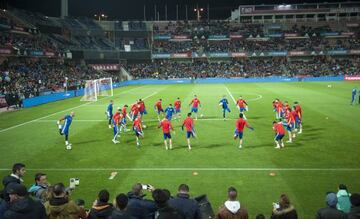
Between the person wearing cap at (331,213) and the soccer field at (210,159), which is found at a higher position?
the person wearing cap at (331,213)

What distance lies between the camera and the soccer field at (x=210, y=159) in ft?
40.3

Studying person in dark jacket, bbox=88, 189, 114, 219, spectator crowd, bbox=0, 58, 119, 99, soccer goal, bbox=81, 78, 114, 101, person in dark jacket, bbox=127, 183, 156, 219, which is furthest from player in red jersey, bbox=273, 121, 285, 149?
spectator crowd, bbox=0, 58, 119, 99

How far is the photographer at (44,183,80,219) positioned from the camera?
20.6 ft

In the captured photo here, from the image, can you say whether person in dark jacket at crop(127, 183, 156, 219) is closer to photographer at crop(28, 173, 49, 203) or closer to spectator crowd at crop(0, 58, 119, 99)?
photographer at crop(28, 173, 49, 203)

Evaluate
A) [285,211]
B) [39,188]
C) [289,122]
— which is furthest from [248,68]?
[285,211]

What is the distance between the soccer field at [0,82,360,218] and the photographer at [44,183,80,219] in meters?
5.09

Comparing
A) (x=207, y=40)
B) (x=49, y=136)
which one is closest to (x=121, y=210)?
(x=49, y=136)

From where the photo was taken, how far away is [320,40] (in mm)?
88750

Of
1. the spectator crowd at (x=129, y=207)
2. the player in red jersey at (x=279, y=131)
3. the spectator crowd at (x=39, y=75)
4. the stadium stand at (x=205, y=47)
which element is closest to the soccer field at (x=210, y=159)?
the player in red jersey at (x=279, y=131)

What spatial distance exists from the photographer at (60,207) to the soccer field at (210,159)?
16.7 ft

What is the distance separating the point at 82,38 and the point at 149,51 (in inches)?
638

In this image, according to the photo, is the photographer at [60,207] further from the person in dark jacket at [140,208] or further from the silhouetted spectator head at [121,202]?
the person in dark jacket at [140,208]

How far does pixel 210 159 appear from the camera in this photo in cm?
1628

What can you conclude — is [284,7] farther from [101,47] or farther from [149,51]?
[101,47]
